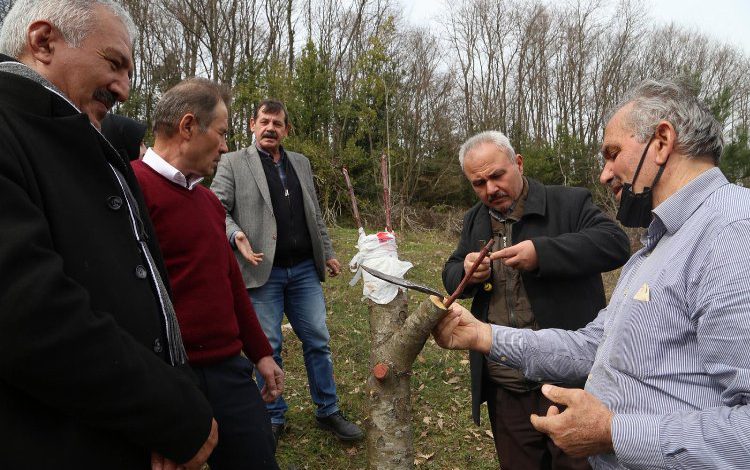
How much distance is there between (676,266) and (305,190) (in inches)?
113

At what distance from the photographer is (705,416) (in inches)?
47.1

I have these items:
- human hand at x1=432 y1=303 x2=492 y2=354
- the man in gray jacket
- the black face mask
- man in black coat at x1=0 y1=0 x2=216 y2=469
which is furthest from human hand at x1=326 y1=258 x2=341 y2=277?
the black face mask

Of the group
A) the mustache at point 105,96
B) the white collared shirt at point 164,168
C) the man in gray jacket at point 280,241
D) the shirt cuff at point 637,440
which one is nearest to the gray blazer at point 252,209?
the man in gray jacket at point 280,241

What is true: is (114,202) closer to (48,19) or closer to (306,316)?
(48,19)

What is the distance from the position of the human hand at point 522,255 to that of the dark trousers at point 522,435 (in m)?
0.67

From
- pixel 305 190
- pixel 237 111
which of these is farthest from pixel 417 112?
pixel 305 190

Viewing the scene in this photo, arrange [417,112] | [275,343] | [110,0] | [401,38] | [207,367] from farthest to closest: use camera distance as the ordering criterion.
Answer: [401,38]
[417,112]
[275,343]
[207,367]
[110,0]

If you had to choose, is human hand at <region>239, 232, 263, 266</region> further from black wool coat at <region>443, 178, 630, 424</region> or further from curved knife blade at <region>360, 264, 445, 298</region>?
curved knife blade at <region>360, 264, 445, 298</region>

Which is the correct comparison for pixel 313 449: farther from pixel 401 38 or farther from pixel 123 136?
pixel 401 38

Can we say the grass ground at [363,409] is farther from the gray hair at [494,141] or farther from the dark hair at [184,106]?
the dark hair at [184,106]

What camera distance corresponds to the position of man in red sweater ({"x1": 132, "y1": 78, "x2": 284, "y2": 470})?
2078 millimetres

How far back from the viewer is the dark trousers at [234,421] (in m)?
2.11

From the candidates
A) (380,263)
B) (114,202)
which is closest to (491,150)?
(380,263)

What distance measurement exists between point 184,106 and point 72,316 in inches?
54.9
